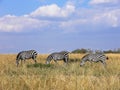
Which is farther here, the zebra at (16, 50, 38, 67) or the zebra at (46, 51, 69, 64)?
the zebra at (16, 50, 38, 67)

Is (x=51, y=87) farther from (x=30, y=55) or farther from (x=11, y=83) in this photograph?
(x=30, y=55)

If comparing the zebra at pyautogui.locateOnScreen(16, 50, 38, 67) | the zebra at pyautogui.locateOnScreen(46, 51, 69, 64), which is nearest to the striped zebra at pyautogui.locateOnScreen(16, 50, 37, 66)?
the zebra at pyautogui.locateOnScreen(16, 50, 38, 67)

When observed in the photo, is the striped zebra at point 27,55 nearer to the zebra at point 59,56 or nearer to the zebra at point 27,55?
the zebra at point 27,55

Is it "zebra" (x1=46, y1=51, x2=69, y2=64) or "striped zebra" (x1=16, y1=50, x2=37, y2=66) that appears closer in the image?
"zebra" (x1=46, y1=51, x2=69, y2=64)

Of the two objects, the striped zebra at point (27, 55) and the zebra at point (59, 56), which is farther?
the striped zebra at point (27, 55)

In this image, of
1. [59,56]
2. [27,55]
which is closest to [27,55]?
[27,55]

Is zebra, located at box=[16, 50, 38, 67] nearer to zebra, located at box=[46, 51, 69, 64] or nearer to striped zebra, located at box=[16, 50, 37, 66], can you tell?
striped zebra, located at box=[16, 50, 37, 66]

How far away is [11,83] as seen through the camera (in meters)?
10.2

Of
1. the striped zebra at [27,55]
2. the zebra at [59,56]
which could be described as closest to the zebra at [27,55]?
the striped zebra at [27,55]

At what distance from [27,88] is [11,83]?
1.81 ft

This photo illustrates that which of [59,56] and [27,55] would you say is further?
[27,55]

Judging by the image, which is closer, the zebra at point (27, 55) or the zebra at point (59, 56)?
the zebra at point (59, 56)

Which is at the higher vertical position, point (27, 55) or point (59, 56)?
point (27, 55)

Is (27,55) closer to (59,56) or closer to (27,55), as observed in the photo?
(27,55)
